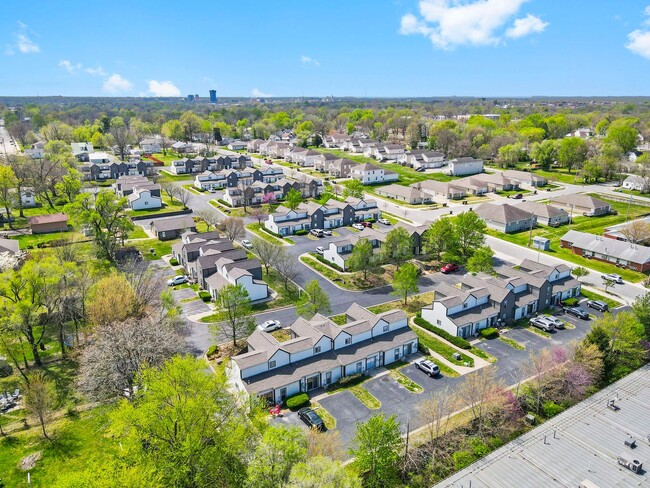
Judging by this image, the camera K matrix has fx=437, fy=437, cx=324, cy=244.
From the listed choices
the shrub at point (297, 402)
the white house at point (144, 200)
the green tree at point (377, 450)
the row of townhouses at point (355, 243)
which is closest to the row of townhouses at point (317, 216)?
the row of townhouses at point (355, 243)

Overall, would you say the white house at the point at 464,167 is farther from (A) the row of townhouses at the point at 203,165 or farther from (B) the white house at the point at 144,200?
(B) the white house at the point at 144,200

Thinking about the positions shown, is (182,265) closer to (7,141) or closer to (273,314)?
(273,314)

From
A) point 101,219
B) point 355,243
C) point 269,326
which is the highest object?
point 101,219

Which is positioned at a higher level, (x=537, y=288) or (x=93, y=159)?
(x=93, y=159)

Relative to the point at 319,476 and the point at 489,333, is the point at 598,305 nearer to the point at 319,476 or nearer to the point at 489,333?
the point at 489,333

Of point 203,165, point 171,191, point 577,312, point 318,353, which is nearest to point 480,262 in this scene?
point 577,312

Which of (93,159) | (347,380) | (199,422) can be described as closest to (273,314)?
(347,380)

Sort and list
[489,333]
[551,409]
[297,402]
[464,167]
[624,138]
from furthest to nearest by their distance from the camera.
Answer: [624,138] < [464,167] < [489,333] < [297,402] < [551,409]
